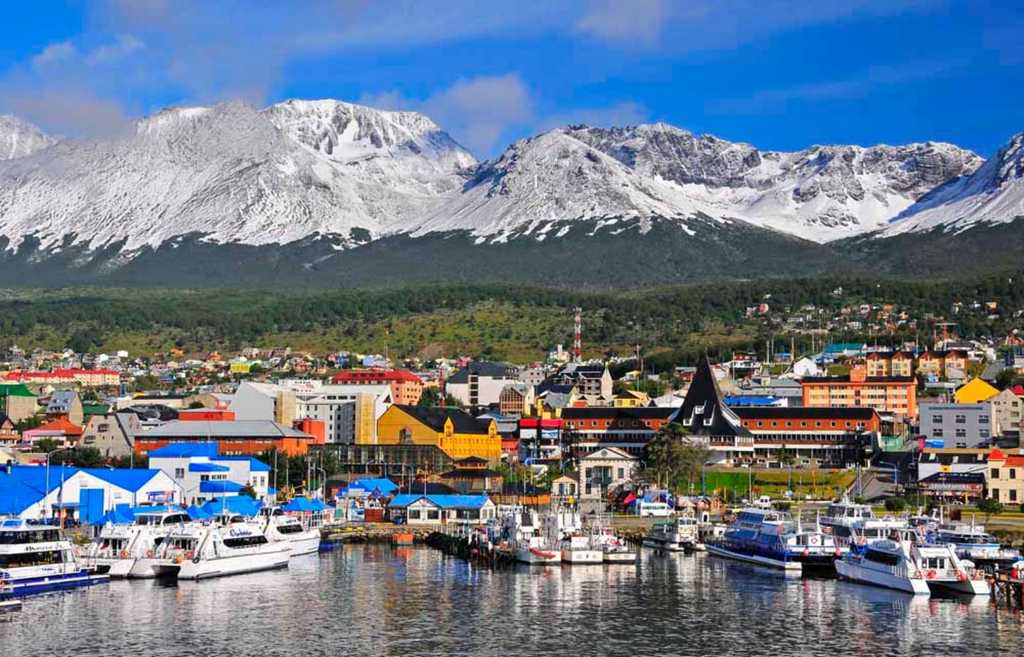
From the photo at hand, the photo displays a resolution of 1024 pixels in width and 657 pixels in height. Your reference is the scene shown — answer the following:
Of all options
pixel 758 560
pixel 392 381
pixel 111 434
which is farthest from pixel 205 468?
pixel 392 381

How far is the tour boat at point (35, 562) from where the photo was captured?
61.2 metres

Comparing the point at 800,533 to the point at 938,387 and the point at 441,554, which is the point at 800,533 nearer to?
the point at 441,554

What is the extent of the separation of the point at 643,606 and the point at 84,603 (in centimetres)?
2034

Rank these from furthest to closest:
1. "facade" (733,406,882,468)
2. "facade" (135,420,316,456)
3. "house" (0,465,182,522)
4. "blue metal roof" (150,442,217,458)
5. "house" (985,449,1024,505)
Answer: "facade" (733,406,882,468), "facade" (135,420,316,456), "blue metal roof" (150,442,217,458), "house" (985,449,1024,505), "house" (0,465,182,522)

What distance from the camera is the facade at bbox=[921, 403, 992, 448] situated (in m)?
117

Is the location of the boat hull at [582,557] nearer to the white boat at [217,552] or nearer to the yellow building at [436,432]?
the white boat at [217,552]

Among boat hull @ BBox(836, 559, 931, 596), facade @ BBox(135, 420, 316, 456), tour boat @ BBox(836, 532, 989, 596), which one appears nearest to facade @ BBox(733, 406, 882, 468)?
facade @ BBox(135, 420, 316, 456)

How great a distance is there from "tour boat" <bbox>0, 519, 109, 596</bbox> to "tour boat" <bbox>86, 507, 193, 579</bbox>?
2.76 m

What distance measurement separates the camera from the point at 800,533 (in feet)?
241

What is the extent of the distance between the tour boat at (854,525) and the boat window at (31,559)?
3314cm

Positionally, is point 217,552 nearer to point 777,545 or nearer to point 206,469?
point 777,545

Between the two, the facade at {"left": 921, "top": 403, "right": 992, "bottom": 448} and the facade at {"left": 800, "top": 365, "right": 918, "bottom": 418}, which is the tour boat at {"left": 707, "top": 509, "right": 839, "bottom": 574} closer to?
the facade at {"left": 921, "top": 403, "right": 992, "bottom": 448}

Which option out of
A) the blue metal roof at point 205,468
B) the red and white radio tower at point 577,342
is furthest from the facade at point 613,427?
the red and white radio tower at point 577,342

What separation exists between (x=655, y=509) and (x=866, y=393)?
47.4m
